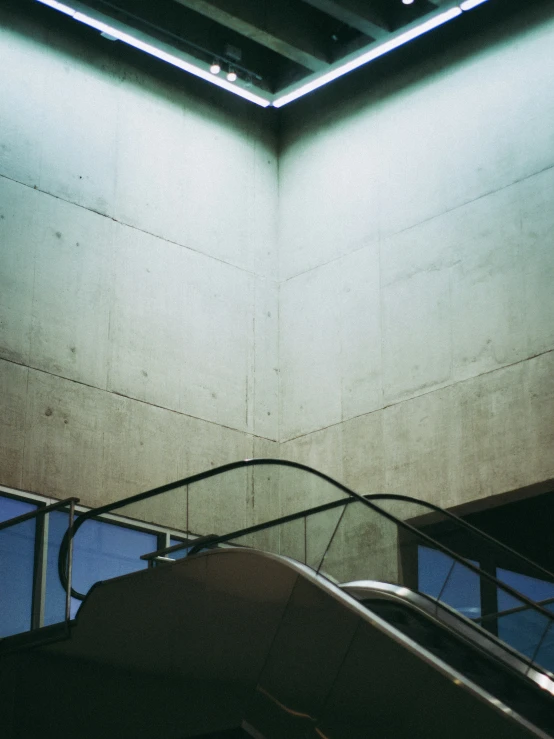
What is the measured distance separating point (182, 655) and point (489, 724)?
2.93 m

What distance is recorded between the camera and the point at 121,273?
14883 mm

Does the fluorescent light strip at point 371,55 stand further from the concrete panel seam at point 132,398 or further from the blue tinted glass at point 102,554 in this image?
the blue tinted glass at point 102,554

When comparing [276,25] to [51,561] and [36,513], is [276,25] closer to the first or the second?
[36,513]

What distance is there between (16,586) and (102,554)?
2.92ft

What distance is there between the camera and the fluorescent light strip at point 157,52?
14.6m

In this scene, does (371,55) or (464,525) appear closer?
(464,525)

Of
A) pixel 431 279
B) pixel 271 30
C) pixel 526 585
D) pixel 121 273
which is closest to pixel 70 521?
pixel 526 585

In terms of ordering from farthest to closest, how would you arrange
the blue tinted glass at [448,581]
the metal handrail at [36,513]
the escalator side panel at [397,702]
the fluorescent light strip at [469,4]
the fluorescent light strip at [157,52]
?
the fluorescent light strip at [157,52]
the fluorescent light strip at [469,4]
the metal handrail at [36,513]
the blue tinted glass at [448,581]
the escalator side panel at [397,702]

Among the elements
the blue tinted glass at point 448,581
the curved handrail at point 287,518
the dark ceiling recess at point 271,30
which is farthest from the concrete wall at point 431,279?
the blue tinted glass at point 448,581

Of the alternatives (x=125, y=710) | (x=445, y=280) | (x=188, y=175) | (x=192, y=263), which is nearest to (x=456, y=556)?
(x=125, y=710)

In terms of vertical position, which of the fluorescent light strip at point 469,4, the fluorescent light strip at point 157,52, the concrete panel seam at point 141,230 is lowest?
the concrete panel seam at point 141,230

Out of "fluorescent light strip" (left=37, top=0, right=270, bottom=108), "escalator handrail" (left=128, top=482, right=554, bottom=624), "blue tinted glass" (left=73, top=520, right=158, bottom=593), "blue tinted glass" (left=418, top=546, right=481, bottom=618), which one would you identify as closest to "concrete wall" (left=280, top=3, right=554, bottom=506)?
"fluorescent light strip" (left=37, top=0, right=270, bottom=108)

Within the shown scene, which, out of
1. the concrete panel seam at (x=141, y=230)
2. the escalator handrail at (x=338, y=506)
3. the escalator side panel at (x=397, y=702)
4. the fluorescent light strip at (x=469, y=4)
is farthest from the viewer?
the fluorescent light strip at (x=469, y=4)

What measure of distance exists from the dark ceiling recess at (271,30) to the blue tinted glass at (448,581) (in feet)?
27.5
